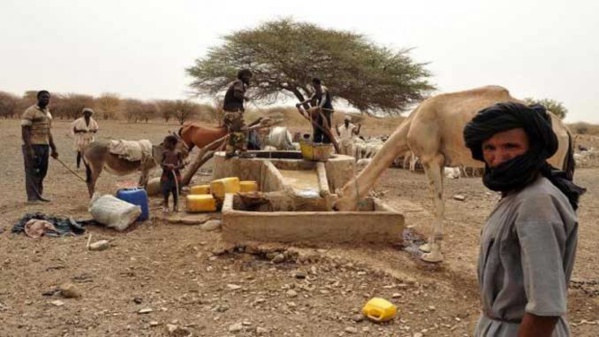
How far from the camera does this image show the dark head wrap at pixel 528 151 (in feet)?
5.29

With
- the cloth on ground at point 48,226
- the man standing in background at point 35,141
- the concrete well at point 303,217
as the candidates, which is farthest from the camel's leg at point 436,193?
the man standing in background at point 35,141

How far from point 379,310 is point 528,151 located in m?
2.58

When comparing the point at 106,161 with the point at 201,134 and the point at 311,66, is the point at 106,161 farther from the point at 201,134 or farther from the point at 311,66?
the point at 311,66

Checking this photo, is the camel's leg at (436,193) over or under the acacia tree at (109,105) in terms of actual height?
under

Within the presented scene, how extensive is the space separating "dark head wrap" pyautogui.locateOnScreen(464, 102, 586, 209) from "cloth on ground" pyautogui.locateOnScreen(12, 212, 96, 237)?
5.70 metres

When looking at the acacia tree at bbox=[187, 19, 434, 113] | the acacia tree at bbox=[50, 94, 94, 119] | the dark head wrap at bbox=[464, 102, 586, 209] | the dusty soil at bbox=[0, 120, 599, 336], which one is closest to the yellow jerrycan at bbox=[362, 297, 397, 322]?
the dusty soil at bbox=[0, 120, 599, 336]

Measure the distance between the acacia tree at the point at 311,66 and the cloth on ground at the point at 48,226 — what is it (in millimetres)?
14300

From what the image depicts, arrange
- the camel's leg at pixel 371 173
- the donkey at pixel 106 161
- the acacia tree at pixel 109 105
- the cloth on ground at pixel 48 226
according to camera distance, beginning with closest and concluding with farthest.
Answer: the cloth on ground at pixel 48 226
the camel's leg at pixel 371 173
the donkey at pixel 106 161
the acacia tree at pixel 109 105

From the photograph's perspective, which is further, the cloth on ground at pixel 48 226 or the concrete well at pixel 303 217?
the cloth on ground at pixel 48 226

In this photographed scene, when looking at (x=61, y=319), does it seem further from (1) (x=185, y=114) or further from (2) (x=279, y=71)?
(1) (x=185, y=114)

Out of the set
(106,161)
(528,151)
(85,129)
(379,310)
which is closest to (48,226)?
(106,161)

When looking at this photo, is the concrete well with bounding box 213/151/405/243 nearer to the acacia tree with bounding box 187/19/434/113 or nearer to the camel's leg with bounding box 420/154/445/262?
the camel's leg with bounding box 420/154/445/262

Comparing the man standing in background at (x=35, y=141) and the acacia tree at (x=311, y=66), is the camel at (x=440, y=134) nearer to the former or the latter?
the man standing in background at (x=35, y=141)

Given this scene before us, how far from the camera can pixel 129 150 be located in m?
8.12
